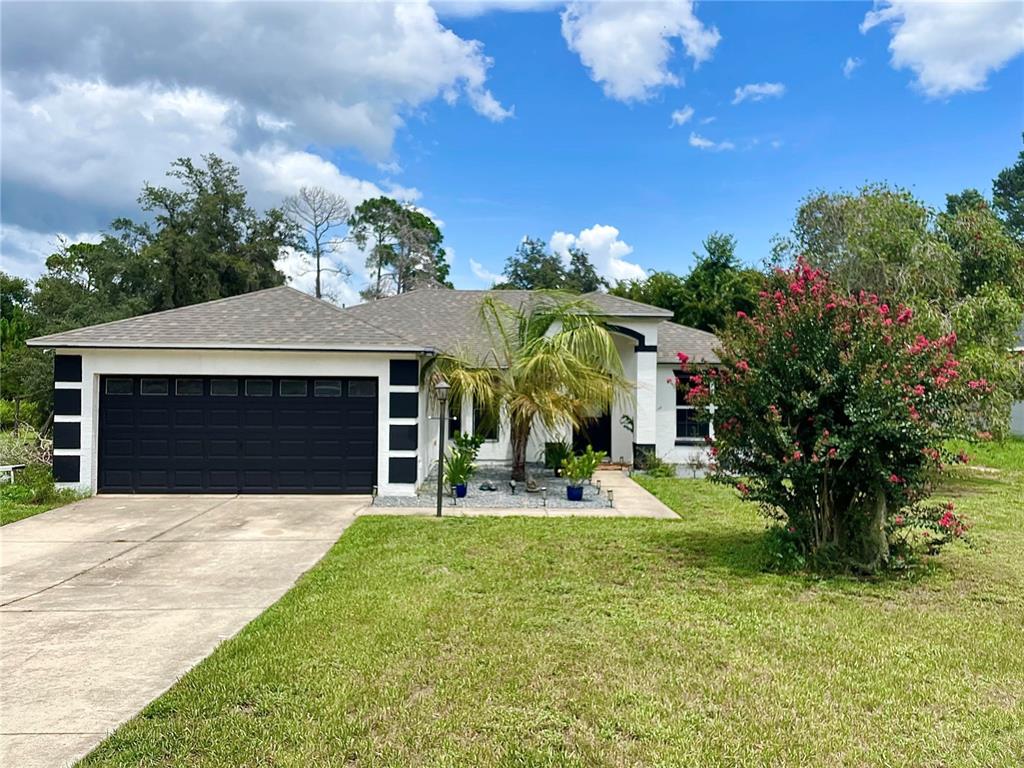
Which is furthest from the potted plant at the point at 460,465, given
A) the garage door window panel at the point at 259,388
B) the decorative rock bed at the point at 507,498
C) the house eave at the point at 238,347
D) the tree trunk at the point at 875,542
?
the tree trunk at the point at 875,542

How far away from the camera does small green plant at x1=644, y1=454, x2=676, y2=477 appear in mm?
15039

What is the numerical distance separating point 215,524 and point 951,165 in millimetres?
19832

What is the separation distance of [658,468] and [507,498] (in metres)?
5.02

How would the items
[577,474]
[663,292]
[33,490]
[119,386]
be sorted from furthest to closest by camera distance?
[663,292] → [119,386] → [577,474] → [33,490]

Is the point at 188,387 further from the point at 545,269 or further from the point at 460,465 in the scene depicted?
the point at 545,269

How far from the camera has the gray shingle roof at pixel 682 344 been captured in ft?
54.1

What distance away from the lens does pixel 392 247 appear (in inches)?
1742

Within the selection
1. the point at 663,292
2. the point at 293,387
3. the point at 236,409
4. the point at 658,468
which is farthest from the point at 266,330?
the point at 663,292

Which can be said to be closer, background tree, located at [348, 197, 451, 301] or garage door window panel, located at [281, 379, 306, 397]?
garage door window panel, located at [281, 379, 306, 397]

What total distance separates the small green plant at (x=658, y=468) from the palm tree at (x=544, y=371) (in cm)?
307

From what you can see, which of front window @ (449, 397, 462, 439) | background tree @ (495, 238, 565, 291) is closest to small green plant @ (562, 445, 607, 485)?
front window @ (449, 397, 462, 439)

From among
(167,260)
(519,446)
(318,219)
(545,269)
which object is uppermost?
(318,219)

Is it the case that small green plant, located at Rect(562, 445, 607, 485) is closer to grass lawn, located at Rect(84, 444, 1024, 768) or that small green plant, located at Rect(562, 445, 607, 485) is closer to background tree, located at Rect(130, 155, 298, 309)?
grass lawn, located at Rect(84, 444, 1024, 768)

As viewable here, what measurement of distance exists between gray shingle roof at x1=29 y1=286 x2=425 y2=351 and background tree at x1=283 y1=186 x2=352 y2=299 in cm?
2455
